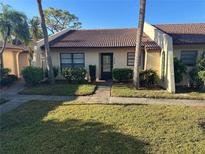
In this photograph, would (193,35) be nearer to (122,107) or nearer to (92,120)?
(122,107)

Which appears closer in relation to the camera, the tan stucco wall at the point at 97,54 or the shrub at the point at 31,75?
the shrub at the point at 31,75

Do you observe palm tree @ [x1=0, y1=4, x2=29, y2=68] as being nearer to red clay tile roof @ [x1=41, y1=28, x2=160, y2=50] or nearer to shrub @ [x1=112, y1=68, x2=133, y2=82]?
red clay tile roof @ [x1=41, y1=28, x2=160, y2=50]

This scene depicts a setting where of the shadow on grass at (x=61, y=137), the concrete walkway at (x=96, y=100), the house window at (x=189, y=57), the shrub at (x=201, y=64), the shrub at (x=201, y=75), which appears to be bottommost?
the shadow on grass at (x=61, y=137)

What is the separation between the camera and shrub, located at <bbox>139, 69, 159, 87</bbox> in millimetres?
10977

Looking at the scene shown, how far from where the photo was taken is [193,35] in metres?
12.6

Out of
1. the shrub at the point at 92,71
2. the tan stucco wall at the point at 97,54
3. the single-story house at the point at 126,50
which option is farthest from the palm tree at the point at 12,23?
the shrub at the point at 92,71

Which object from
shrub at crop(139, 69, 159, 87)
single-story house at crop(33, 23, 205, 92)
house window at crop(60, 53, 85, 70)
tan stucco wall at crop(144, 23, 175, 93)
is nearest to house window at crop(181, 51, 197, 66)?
single-story house at crop(33, 23, 205, 92)

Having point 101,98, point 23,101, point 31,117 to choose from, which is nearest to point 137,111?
point 101,98

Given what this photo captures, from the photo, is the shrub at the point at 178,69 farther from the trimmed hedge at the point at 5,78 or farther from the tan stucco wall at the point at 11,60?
the tan stucco wall at the point at 11,60

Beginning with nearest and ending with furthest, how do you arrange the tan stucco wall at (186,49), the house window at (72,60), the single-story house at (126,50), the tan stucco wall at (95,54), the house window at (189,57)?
the single-story house at (126,50)
the tan stucco wall at (186,49)
the house window at (189,57)
the tan stucco wall at (95,54)
the house window at (72,60)

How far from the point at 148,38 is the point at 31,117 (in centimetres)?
1091

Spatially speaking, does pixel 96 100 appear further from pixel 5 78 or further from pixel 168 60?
pixel 5 78

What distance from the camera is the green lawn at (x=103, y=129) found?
408 centimetres

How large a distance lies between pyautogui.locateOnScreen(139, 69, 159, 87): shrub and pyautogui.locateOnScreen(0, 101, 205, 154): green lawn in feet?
12.9
